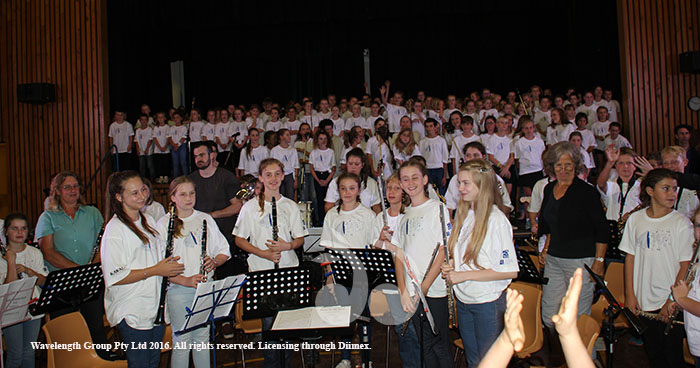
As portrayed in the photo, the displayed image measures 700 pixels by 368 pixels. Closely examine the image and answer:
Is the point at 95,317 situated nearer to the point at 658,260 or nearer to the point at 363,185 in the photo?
the point at 363,185

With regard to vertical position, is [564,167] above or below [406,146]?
below

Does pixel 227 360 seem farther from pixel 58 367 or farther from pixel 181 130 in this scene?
pixel 181 130

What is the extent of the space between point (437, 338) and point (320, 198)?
592cm

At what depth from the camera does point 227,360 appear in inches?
206

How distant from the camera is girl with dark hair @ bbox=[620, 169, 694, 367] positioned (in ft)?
12.0

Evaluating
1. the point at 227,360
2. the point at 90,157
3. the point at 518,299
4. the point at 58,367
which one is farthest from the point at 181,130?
the point at 518,299

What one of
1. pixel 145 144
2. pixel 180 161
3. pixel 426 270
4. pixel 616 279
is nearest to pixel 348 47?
pixel 180 161

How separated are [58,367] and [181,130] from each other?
8495 mm

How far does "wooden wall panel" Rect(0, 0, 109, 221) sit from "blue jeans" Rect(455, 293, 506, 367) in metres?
9.39

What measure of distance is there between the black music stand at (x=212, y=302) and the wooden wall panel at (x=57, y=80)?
26.6ft

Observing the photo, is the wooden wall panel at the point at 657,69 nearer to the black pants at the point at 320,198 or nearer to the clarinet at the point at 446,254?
the black pants at the point at 320,198

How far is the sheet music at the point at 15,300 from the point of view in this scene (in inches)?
155

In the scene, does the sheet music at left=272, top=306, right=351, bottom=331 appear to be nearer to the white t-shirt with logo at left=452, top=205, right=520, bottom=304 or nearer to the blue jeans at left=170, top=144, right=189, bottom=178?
A: the white t-shirt with logo at left=452, top=205, right=520, bottom=304

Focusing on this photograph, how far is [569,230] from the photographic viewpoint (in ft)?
13.3
